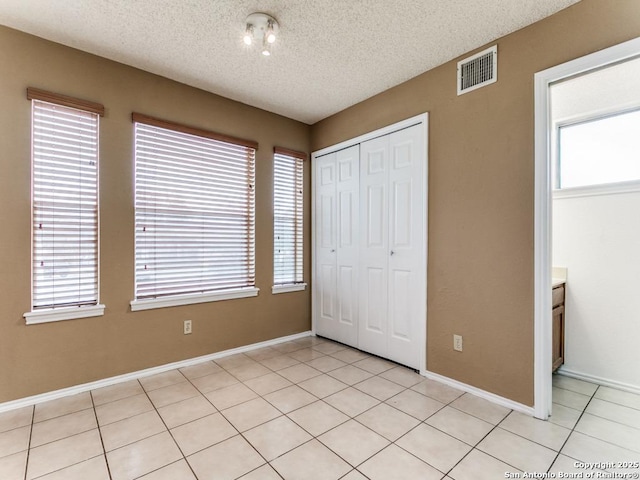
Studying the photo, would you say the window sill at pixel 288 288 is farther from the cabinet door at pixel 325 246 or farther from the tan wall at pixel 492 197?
the tan wall at pixel 492 197

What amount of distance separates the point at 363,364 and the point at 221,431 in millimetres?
1486

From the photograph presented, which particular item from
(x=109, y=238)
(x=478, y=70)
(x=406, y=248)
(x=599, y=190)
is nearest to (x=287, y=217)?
(x=406, y=248)

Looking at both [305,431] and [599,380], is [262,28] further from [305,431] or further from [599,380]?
[599,380]

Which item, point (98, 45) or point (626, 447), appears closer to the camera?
point (626, 447)

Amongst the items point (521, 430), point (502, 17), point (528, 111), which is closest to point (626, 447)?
point (521, 430)

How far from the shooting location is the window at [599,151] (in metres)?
2.59

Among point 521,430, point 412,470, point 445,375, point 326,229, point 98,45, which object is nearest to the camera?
point 412,470

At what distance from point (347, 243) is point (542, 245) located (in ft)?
6.08

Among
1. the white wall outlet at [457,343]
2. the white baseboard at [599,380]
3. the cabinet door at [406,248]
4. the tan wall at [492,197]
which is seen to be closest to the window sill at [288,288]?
the cabinet door at [406,248]

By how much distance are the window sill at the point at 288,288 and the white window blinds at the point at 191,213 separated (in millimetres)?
294

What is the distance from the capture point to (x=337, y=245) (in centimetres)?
367

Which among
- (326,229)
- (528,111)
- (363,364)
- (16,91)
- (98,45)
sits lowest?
(363,364)

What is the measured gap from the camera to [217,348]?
320cm

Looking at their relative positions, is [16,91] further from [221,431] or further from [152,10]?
Answer: [221,431]
